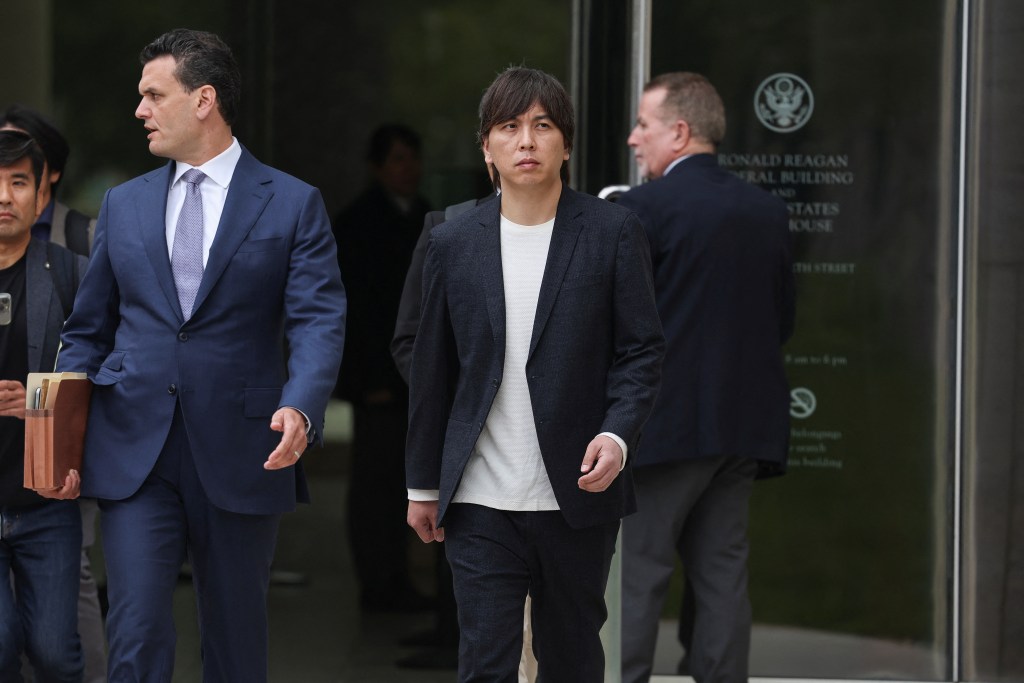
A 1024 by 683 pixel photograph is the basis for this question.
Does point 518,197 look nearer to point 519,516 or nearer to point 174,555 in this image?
point 519,516

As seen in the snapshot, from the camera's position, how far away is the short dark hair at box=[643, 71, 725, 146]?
5535 millimetres

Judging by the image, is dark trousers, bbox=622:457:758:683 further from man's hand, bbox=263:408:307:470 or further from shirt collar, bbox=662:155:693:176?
man's hand, bbox=263:408:307:470

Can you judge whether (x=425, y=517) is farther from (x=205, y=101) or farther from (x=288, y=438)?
(x=205, y=101)

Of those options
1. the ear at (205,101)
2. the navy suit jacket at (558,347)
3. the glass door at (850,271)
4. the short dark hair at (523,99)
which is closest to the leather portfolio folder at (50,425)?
the ear at (205,101)

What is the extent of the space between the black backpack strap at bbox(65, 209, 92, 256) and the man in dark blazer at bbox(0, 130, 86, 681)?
0.62 m

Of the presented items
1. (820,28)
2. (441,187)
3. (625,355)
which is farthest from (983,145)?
(625,355)

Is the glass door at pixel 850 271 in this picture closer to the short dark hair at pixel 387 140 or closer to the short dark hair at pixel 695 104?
the short dark hair at pixel 695 104

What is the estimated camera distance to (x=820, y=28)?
20.0 feet

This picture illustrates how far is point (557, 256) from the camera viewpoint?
12.6ft

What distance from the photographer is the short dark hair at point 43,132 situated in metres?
5.53

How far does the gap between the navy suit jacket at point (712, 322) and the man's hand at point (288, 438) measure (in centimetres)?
163

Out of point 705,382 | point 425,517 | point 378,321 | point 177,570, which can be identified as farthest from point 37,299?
point 705,382

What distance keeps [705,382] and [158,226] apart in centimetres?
198

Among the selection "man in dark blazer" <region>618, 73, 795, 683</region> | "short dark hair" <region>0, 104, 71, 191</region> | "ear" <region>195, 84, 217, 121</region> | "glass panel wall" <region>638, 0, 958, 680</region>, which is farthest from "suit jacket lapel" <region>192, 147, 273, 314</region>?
"glass panel wall" <region>638, 0, 958, 680</region>
